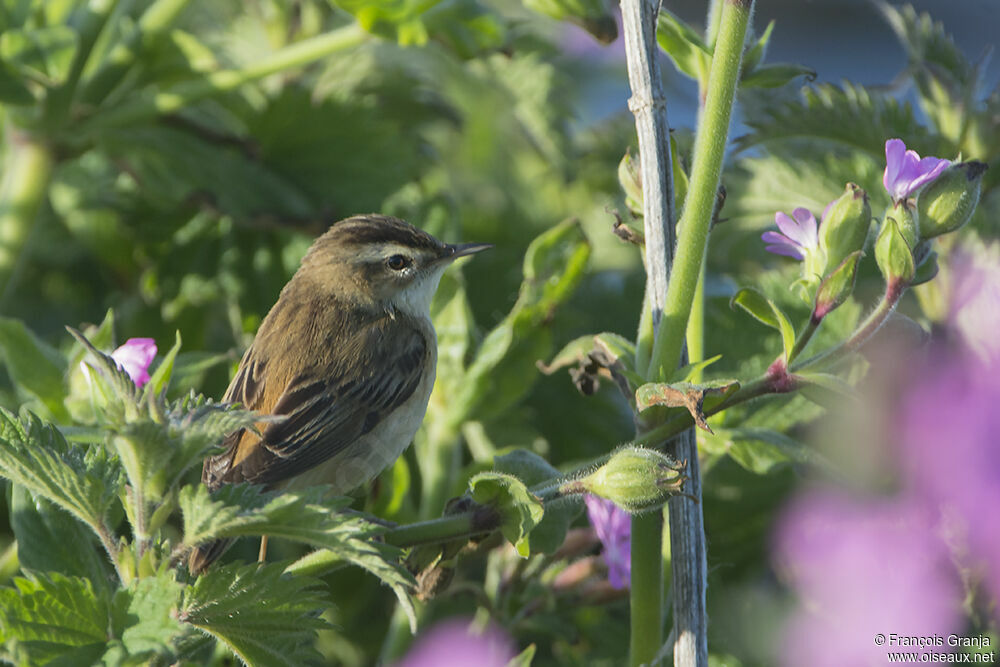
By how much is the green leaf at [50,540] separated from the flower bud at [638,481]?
1.58ft

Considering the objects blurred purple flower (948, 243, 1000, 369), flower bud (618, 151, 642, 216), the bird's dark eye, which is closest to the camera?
flower bud (618, 151, 642, 216)

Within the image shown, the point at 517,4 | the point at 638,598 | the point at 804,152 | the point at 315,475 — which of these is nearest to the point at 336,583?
the point at 315,475

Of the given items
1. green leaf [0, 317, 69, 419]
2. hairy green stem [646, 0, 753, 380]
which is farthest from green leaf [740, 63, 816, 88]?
green leaf [0, 317, 69, 419]

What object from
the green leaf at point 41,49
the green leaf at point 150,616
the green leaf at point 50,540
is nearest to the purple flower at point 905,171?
the green leaf at point 150,616

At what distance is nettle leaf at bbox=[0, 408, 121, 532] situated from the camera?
90 cm

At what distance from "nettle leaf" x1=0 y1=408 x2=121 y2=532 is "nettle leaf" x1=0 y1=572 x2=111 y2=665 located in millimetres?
58

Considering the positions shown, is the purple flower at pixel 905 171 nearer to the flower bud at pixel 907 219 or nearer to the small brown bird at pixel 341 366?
the flower bud at pixel 907 219

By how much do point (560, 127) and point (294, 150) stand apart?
1.67 ft

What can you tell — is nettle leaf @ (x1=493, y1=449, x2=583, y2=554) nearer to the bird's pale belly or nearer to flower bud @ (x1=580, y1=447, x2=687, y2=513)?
flower bud @ (x1=580, y1=447, x2=687, y2=513)

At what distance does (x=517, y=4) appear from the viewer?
3100mm

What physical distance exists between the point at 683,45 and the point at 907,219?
1.01ft

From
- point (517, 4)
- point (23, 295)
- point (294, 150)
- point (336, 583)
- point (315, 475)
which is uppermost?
point (517, 4)

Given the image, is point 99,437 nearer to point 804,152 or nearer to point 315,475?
point 315,475

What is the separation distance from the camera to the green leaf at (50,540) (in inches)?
42.8
